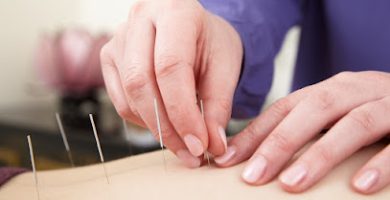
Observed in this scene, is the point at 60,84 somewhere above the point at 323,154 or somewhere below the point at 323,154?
below

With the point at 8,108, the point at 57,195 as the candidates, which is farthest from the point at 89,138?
the point at 57,195

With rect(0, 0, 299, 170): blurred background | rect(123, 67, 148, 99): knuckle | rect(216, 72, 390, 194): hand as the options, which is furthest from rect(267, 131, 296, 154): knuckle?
rect(0, 0, 299, 170): blurred background

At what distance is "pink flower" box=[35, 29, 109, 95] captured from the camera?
6.94ft

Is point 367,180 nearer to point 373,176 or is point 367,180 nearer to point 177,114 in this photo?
point 373,176

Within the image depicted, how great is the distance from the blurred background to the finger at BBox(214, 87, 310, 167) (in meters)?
0.86

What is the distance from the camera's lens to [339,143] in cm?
69

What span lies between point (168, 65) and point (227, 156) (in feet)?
0.54

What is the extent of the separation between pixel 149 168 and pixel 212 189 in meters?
0.15

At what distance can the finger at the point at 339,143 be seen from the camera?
657 millimetres

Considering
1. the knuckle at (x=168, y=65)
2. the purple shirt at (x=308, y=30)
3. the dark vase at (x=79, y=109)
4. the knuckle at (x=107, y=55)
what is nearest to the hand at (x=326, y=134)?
the knuckle at (x=168, y=65)

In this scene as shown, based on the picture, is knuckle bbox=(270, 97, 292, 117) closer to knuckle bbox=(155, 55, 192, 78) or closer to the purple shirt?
knuckle bbox=(155, 55, 192, 78)

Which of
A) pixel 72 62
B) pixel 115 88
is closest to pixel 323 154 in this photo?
pixel 115 88

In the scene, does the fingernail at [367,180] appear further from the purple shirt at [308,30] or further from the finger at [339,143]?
the purple shirt at [308,30]

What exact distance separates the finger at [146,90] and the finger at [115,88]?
2.7 inches
